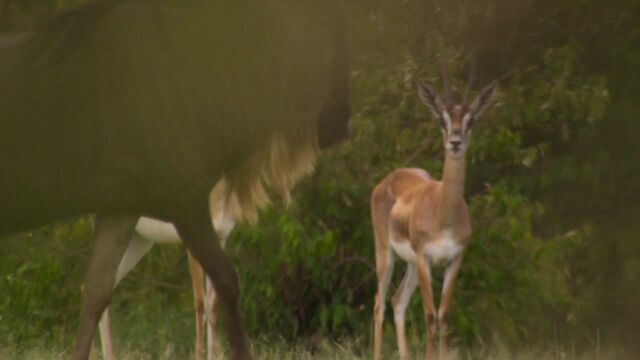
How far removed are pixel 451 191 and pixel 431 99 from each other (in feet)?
1.68

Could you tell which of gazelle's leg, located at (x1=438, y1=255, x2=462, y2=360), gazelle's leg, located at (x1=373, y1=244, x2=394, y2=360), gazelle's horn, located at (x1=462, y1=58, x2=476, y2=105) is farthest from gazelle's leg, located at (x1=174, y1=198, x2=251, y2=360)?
gazelle's horn, located at (x1=462, y1=58, x2=476, y2=105)

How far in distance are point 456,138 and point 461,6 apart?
0.88 meters

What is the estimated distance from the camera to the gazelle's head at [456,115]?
30.2ft

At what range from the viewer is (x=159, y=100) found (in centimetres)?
541

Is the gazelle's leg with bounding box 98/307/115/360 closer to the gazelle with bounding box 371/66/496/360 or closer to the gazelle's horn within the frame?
the gazelle with bounding box 371/66/496/360

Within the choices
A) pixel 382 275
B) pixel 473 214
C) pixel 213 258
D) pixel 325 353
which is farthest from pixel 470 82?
pixel 213 258

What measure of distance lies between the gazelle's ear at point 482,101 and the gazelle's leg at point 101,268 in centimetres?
393

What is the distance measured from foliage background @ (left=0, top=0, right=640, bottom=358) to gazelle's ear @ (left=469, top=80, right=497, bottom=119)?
416 millimetres

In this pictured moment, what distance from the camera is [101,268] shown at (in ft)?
18.3

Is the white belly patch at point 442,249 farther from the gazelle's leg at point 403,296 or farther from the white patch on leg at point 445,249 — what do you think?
the gazelle's leg at point 403,296

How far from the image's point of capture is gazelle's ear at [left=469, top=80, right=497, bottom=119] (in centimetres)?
921

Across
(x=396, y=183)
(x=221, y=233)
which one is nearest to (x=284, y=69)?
(x=221, y=233)

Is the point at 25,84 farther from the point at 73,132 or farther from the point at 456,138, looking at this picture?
the point at 456,138

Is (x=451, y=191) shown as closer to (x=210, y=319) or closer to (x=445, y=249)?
(x=445, y=249)
